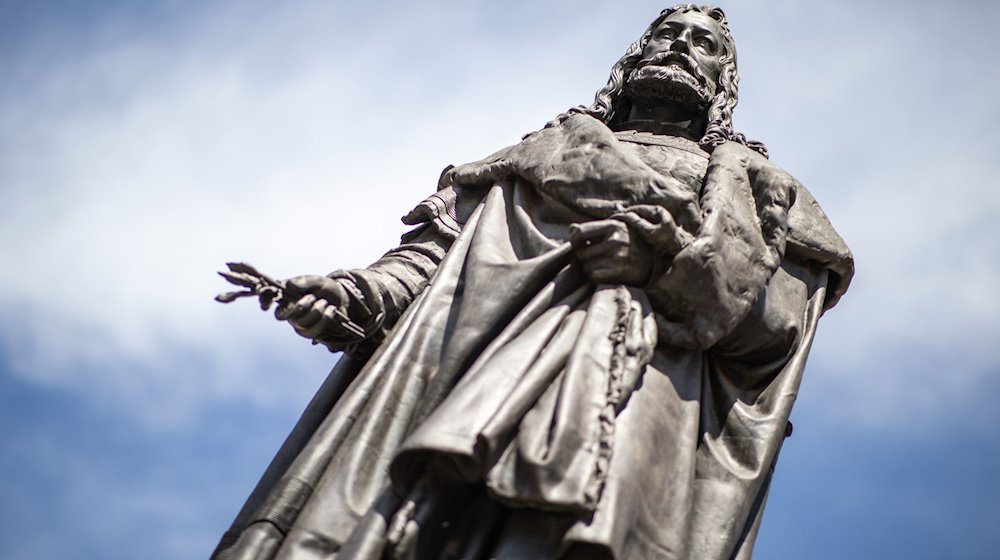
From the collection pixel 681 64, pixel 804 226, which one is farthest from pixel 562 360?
pixel 681 64

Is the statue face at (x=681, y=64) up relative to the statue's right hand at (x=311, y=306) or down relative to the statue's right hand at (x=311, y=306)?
up

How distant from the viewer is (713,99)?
8.54 meters

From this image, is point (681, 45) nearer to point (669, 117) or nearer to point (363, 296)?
point (669, 117)

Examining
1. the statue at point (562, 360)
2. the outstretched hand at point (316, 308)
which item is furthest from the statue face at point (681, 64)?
the outstretched hand at point (316, 308)

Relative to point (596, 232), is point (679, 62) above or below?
above

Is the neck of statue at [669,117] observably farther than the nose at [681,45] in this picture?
No

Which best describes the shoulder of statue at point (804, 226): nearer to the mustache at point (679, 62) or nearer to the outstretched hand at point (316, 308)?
the mustache at point (679, 62)

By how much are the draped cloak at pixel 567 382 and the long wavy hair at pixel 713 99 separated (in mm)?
435

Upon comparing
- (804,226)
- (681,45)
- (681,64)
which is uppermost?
(681,45)

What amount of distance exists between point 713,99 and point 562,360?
131 inches

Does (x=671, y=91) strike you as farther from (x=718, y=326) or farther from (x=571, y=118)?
(x=718, y=326)

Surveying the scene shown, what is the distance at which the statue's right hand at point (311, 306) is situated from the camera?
635 cm

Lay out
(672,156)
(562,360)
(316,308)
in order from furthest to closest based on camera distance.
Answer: (672,156)
(316,308)
(562,360)

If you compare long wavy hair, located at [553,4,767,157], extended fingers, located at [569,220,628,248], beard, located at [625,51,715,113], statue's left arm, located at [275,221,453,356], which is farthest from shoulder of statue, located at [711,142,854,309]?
statue's left arm, located at [275,221,453,356]
